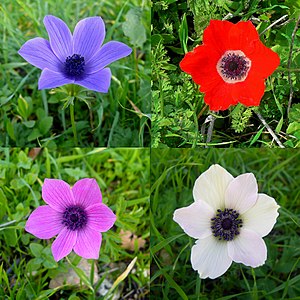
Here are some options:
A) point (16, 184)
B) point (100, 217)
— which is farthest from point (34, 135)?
point (100, 217)

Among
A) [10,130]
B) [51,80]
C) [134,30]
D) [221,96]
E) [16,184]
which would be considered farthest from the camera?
[134,30]

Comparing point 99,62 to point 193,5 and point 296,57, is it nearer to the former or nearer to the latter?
point 193,5

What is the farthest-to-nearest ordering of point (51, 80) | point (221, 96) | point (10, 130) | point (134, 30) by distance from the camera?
point (134, 30) < point (10, 130) < point (221, 96) < point (51, 80)

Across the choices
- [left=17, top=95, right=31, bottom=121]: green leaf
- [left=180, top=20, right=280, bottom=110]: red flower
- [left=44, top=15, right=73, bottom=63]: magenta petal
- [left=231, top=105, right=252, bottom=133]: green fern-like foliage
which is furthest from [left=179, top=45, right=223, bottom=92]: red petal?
[left=17, top=95, right=31, bottom=121]: green leaf

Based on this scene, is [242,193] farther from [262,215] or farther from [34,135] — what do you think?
[34,135]

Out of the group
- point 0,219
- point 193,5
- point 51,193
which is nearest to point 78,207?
point 51,193

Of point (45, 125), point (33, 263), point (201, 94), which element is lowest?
point (33, 263)

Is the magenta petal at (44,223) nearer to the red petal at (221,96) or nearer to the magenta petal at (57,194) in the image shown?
the magenta petal at (57,194)

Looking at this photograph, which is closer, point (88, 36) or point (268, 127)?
point (88, 36)

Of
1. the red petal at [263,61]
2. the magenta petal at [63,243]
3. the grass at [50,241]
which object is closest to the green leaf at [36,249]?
the grass at [50,241]
